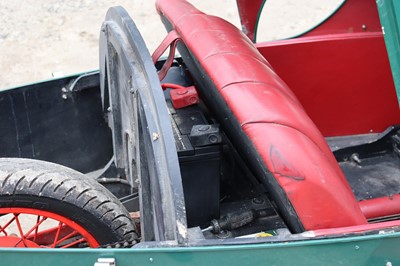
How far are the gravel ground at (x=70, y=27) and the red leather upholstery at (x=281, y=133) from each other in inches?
106

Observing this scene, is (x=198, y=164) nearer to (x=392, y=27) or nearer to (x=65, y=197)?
(x=65, y=197)

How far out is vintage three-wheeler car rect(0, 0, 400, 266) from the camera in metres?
1.79

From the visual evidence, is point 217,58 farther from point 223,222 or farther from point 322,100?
point 322,100

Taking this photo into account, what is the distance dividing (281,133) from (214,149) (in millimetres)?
261

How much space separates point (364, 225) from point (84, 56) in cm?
347

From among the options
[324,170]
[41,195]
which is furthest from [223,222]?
[41,195]

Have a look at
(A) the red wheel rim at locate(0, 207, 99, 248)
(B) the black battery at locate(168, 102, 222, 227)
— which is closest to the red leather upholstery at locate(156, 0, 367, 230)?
(B) the black battery at locate(168, 102, 222, 227)

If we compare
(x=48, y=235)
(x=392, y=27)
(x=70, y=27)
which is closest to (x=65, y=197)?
(x=48, y=235)

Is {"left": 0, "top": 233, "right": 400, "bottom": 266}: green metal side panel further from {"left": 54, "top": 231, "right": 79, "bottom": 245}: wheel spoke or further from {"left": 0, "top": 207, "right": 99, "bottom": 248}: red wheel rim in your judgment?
{"left": 54, "top": 231, "right": 79, "bottom": 245}: wheel spoke

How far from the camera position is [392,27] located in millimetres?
1851

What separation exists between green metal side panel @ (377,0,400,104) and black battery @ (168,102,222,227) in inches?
22.9

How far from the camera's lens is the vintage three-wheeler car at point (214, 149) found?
1793 mm

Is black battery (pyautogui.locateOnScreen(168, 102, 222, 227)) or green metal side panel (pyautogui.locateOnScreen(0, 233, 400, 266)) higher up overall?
black battery (pyautogui.locateOnScreen(168, 102, 222, 227))

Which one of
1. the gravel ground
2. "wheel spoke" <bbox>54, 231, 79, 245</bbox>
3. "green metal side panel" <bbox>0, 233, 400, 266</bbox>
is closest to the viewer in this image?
"green metal side panel" <bbox>0, 233, 400, 266</bbox>
